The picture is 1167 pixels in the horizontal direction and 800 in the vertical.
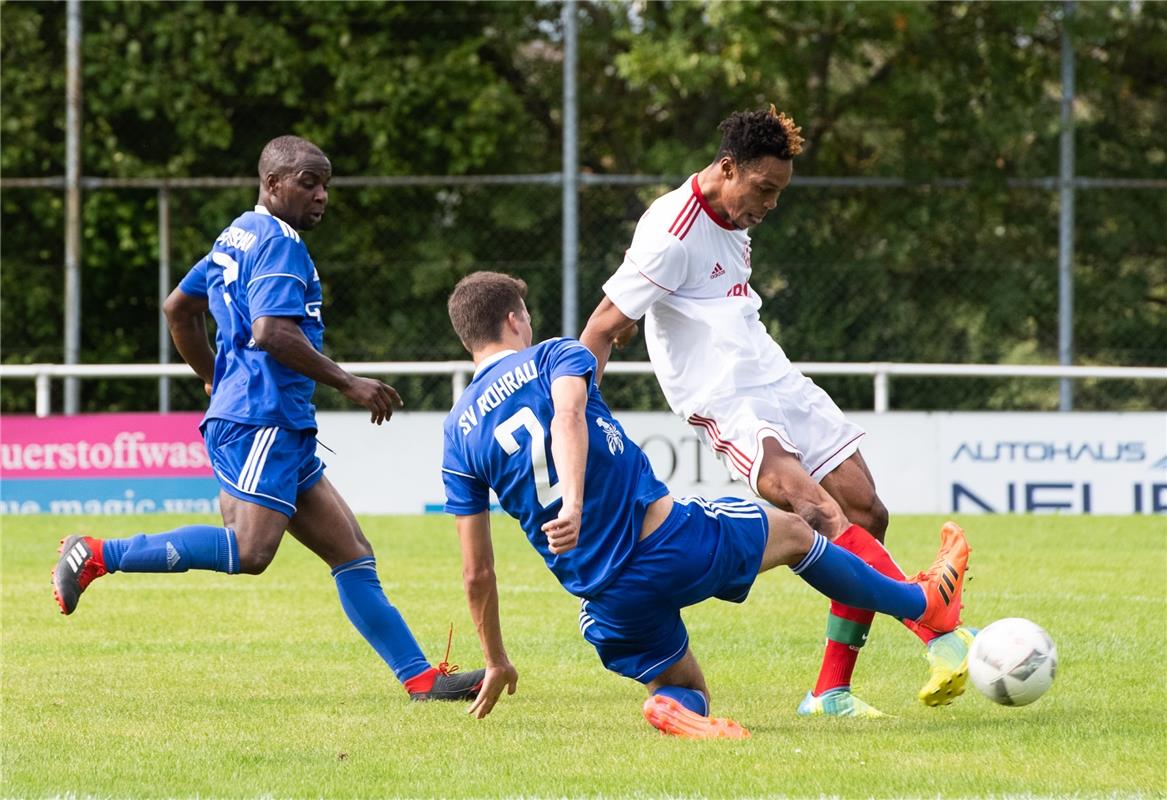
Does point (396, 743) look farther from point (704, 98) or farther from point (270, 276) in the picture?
point (704, 98)

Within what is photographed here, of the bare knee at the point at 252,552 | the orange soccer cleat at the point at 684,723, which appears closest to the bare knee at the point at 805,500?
the orange soccer cleat at the point at 684,723

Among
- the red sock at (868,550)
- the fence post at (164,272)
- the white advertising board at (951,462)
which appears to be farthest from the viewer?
the fence post at (164,272)

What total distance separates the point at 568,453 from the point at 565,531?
24 centimetres

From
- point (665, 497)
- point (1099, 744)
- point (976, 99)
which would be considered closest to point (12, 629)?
point (665, 497)

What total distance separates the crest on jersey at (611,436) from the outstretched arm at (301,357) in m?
1.07

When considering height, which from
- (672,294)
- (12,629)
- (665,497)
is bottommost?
(12,629)

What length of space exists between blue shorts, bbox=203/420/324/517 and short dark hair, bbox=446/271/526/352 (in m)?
1.17

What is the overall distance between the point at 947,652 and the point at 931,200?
11330 millimetres

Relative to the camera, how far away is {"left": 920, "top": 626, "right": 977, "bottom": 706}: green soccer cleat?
17.7 ft

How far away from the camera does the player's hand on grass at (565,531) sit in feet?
15.6

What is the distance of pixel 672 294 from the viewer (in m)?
6.04

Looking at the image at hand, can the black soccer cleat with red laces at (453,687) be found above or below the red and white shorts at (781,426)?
below

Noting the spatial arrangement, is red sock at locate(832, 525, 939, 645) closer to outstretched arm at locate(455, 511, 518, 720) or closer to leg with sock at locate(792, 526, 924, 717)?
leg with sock at locate(792, 526, 924, 717)

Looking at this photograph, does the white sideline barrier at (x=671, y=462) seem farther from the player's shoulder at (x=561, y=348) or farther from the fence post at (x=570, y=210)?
the player's shoulder at (x=561, y=348)
